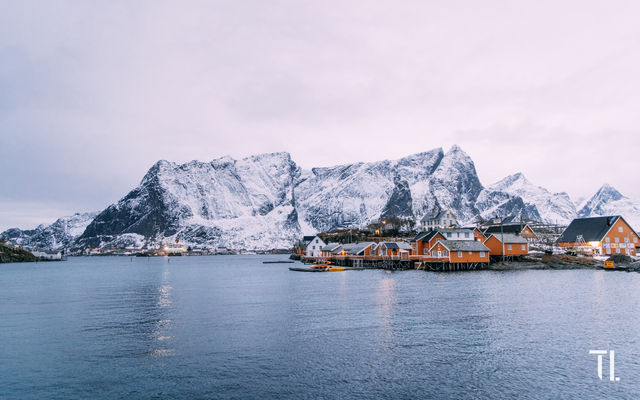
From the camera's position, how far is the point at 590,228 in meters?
113

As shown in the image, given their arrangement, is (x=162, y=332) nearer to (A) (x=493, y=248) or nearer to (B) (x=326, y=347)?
(B) (x=326, y=347)

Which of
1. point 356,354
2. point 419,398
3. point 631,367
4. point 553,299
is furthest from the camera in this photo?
point 553,299

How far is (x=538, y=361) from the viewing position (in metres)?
25.0

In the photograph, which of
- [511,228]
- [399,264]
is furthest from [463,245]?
[511,228]

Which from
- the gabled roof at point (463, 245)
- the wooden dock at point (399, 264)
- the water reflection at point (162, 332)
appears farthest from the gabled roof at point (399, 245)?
the water reflection at point (162, 332)

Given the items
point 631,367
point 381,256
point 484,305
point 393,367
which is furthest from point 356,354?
point 381,256

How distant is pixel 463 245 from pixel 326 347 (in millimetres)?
74904

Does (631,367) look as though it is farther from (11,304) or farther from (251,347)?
(11,304)

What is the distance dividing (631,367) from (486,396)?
10.4m

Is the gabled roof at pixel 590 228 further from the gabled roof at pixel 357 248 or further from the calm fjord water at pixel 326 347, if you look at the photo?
the calm fjord water at pixel 326 347

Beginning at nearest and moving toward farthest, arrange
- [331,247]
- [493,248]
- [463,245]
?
1. [463,245]
2. [493,248]
3. [331,247]

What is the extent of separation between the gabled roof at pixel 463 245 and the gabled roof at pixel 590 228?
118 ft

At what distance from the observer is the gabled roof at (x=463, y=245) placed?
3748 inches

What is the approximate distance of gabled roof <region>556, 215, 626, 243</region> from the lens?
108 m
